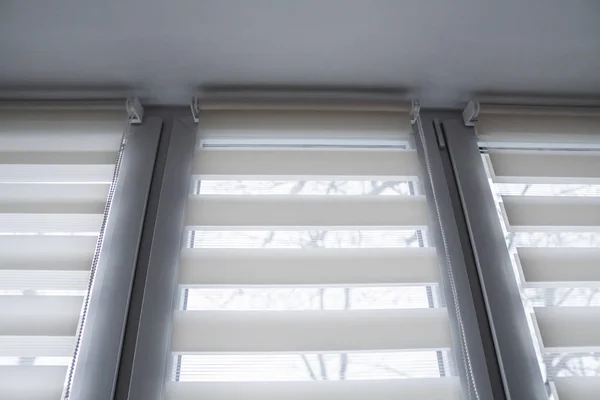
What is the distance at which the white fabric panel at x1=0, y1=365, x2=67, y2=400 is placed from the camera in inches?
35.1

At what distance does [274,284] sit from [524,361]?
0.65 meters

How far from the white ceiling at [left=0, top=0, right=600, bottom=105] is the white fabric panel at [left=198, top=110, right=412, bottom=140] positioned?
0.35 feet

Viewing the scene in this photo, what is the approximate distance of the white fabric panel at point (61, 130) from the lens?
124 centimetres

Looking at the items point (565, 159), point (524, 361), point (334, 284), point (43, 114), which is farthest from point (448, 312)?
point (43, 114)

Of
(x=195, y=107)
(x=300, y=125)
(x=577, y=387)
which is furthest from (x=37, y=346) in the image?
(x=577, y=387)

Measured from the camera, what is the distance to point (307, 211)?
116cm

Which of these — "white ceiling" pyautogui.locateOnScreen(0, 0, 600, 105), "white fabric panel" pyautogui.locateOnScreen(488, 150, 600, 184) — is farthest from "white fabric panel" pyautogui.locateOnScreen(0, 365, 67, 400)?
"white fabric panel" pyautogui.locateOnScreen(488, 150, 600, 184)

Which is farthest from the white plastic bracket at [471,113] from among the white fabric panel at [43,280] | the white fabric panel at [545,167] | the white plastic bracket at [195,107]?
the white fabric panel at [43,280]

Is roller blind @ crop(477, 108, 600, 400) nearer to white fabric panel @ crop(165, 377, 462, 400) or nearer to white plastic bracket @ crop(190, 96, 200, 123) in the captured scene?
white fabric panel @ crop(165, 377, 462, 400)

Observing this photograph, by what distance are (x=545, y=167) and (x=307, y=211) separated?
79 cm

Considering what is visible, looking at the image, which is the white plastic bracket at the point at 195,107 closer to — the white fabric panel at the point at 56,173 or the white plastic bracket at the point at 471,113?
the white fabric panel at the point at 56,173

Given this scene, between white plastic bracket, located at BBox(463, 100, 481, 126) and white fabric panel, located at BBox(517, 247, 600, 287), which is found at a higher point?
white plastic bracket, located at BBox(463, 100, 481, 126)

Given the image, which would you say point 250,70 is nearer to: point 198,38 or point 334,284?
point 198,38

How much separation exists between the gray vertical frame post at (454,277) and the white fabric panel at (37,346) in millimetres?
951
